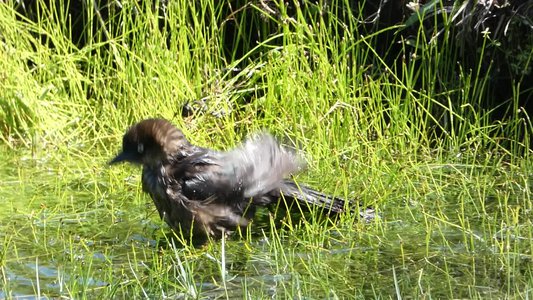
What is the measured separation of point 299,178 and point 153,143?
105 cm

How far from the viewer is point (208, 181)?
655cm

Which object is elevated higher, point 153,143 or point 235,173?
point 153,143

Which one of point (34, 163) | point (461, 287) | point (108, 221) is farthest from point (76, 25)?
point (461, 287)

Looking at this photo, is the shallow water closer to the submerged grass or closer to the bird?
the submerged grass

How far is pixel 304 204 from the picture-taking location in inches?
259

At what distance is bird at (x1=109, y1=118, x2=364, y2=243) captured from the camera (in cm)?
645

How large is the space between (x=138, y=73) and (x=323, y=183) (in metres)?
2.16

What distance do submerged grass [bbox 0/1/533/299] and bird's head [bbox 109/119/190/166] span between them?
0.39 meters

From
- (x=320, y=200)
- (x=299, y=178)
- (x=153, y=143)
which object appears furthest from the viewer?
(x=299, y=178)

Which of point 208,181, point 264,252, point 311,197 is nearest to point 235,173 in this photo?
point 208,181

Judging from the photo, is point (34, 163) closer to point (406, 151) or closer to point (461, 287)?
point (406, 151)

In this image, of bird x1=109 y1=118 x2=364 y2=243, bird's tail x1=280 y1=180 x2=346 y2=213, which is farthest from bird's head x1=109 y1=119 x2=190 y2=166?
bird's tail x1=280 y1=180 x2=346 y2=213

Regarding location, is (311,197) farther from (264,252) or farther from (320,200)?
(264,252)

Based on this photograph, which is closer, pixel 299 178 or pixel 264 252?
pixel 264 252
